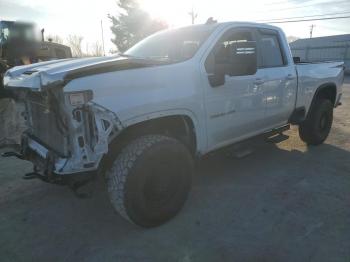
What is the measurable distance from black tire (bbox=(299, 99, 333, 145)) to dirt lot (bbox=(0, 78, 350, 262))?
0.97 m

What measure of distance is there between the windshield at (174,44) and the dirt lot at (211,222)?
1.66m

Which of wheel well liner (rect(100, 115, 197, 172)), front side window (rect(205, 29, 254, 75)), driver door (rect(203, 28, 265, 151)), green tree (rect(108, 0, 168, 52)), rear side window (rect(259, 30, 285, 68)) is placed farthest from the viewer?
green tree (rect(108, 0, 168, 52))

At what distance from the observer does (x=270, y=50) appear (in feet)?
15.3

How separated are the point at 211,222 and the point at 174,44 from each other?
215 centimetres

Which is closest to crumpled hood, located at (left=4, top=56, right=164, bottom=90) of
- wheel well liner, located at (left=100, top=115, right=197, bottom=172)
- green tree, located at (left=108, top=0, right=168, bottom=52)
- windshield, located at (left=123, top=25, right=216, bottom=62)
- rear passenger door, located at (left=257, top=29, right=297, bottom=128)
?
wheel well liner, located at (left=100, top=115, right=197, bottom=172)

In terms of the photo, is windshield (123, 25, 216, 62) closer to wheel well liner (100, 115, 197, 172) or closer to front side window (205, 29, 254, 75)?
front side window (205, 29, 254, 75)

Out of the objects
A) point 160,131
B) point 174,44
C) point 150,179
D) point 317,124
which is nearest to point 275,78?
point 174,44

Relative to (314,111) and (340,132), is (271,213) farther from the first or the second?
(340,132)

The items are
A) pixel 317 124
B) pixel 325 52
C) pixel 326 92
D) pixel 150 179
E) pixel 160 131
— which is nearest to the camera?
pixel 150 179

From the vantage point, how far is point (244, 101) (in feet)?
12.9

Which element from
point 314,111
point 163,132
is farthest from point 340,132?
point 163,132

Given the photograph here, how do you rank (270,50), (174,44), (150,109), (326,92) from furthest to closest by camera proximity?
(326,92), (270,50), (174,44), (150,109)

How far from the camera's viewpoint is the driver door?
351cm

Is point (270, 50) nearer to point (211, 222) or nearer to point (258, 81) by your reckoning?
point (258, 81)
